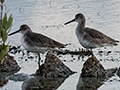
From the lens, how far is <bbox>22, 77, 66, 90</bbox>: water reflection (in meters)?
9.04

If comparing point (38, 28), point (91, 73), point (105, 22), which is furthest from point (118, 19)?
point (91, 73)

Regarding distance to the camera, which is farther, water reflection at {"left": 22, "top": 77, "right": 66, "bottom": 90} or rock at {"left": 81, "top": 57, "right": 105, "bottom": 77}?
rock at {"left": 81, "top": 57, "right": 105, "bottom": 77}

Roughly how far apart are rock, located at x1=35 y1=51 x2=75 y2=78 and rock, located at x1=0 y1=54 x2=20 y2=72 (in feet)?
3.18

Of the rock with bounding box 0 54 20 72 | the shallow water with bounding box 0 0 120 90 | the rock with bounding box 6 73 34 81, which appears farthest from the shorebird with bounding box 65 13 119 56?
the rock with bounding box 6 73 34 81

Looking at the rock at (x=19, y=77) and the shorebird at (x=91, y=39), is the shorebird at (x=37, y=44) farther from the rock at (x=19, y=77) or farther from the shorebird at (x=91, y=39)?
the rock at (x=19, y=77)

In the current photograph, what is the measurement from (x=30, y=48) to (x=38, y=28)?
5995 mm

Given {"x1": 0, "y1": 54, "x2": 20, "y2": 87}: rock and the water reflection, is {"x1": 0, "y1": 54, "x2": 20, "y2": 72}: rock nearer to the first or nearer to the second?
{"x1": 0, "y1": 54, "x2": 20, "y2": 87}: rock

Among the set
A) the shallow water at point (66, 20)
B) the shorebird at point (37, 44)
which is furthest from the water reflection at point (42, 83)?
the shorebird at point (37, 44)

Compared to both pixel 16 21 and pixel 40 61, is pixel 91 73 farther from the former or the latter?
pixel 16 21

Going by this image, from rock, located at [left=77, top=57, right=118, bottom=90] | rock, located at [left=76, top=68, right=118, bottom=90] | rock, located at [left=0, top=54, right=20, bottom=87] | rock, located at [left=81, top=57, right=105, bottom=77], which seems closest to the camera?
rock, located at [left=76, top=68, right=118, bottom=90]

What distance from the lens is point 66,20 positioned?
1802 cm

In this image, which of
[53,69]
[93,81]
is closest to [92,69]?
[93,81]

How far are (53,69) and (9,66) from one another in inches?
58.2

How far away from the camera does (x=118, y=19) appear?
17.8 m
